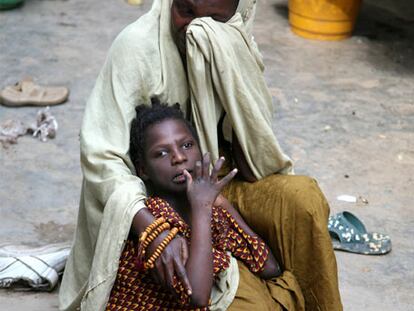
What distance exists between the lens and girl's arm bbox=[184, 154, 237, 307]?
250cm

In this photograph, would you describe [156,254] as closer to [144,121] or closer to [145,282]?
[145,282]

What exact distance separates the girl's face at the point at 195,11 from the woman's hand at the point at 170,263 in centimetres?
73

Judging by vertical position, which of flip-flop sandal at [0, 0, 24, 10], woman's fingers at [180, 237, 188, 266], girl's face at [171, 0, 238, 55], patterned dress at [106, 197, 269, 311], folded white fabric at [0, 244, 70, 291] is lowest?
flip-flop sandal at [0, 0, 24, 10]

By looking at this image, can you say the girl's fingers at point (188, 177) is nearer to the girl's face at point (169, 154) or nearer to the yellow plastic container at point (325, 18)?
the girl's face at point (169, 154)

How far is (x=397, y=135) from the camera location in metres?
4.98

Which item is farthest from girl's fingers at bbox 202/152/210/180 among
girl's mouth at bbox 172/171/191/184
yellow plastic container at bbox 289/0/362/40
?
yellow plastic container at bbox 289/0/362/40

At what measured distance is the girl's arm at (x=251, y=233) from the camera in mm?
2893

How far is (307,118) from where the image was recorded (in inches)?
204

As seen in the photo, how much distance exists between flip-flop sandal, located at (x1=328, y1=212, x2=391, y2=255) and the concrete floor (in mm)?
44

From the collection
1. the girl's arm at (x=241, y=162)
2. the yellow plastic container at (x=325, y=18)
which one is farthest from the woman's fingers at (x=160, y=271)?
the yellow plastic container at (x=325, y=18)

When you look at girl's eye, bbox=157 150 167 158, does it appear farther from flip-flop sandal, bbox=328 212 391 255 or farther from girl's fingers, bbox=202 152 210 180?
flip-flop sandal, bbox=328 212 391 255

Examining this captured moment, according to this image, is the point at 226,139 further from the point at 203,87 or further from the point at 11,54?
the point at 11,54

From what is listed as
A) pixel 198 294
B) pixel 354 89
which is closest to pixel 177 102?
pixel 198 294

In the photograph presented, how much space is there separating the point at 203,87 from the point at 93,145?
407mm
